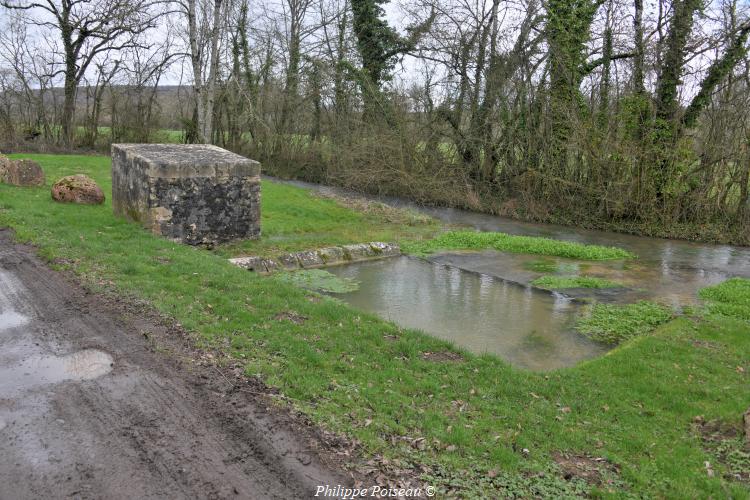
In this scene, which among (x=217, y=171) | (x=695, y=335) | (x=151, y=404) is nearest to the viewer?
(x=151, y=404)

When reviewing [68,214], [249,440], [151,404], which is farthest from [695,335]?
[68,214]

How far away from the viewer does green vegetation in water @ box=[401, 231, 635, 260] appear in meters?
13.4

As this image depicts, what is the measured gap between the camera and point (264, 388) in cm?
532

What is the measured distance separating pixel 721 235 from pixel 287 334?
13969 millimetres

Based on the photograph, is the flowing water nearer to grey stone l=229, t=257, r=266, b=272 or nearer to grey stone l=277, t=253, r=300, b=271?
grey stone l=277, t=253, r=300, b=271

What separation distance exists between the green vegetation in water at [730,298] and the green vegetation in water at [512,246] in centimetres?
290

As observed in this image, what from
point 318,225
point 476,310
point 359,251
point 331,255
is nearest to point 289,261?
point 331,255

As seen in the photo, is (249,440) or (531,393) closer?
(249,440)

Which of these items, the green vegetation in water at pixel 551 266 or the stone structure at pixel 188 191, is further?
the green vegetation in water at pixel 551 266

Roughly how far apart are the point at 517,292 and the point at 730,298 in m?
3.54

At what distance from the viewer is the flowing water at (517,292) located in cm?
788

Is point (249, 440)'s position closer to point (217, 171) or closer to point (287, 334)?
point (287, 334)

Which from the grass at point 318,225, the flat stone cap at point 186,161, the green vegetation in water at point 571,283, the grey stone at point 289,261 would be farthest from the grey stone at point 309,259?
the green vegetation in water at point 571,283

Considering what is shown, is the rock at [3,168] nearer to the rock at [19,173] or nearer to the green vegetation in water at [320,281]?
the rock at [19,173]
